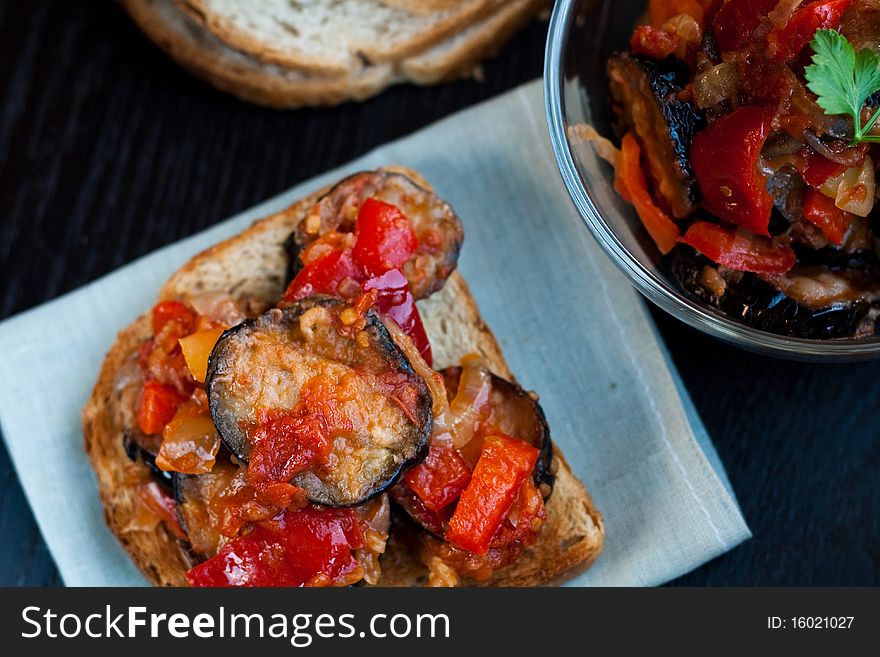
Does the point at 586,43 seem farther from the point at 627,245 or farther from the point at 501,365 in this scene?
the point at 501,365

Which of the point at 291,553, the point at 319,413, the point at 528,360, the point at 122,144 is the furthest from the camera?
the point at 122,144

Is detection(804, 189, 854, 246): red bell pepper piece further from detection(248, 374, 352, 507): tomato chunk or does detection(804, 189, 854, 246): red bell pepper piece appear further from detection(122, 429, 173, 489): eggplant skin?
detection(122, 429, 173, 489): eggplant skin

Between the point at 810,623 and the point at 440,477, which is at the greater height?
the point at 440,477

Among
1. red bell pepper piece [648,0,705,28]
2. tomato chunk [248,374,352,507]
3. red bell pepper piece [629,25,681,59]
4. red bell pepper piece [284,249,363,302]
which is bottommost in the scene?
tomato chunk [248,374,352,507]

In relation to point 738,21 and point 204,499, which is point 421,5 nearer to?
point 738,21

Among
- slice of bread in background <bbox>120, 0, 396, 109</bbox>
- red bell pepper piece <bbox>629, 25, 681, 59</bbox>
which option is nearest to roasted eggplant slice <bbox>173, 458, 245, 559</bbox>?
slice of bread in background <bbox>120, 0, 396, 109</bbox>

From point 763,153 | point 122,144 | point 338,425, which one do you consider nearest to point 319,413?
point 338,425

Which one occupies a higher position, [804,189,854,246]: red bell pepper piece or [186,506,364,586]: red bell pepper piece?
[804,189,854,246]: red bell pepper piece
